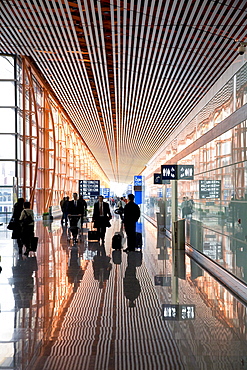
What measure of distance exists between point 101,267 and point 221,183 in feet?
10.7

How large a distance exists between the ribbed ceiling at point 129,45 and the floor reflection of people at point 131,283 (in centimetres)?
588

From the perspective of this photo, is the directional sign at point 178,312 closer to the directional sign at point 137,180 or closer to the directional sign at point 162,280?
the directional sign at point 162,280

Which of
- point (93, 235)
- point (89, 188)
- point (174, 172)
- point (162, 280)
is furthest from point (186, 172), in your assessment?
point (89, 188)

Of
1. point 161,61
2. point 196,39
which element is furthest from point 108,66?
point 196,39

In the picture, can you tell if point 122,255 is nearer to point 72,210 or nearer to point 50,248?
point 50,248

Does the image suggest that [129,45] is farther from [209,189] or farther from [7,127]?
[7,127]

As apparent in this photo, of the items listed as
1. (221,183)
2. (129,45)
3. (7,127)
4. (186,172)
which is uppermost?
(129,45)

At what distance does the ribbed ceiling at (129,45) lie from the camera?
10.8 meters

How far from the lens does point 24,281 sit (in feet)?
28.0

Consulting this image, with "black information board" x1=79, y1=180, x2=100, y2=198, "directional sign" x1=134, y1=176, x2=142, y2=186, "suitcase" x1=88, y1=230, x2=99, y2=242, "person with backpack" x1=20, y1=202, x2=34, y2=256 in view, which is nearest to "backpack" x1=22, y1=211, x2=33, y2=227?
"person with backpack" x1=20, y1=202, x2=34, y2=256

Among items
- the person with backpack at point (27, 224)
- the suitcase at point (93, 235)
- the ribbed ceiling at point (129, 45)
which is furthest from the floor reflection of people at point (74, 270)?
the ribbed ceiling at point (129, 45)

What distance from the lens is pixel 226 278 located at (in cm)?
903

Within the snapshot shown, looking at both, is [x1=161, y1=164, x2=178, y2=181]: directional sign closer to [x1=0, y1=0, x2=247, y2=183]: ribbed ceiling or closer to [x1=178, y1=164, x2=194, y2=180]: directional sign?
[x1=178, y1=164, x2=194, y2=180]: directional sign

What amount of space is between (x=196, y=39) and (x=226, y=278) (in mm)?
6950
